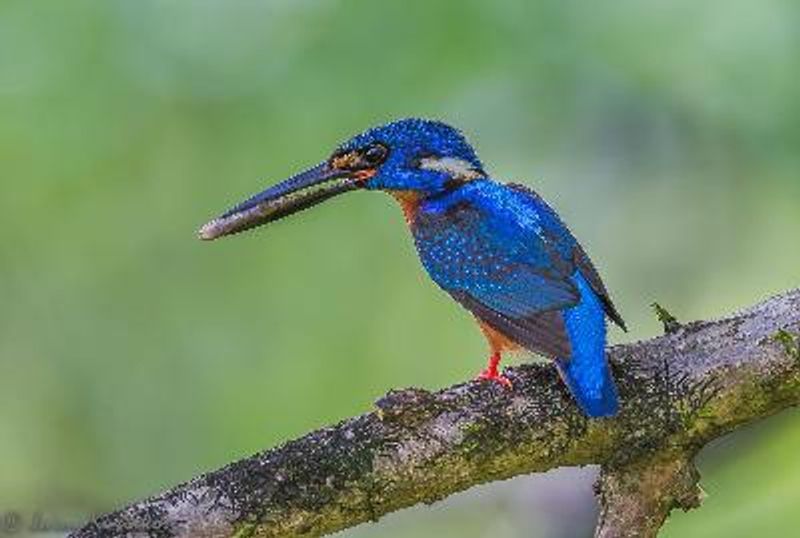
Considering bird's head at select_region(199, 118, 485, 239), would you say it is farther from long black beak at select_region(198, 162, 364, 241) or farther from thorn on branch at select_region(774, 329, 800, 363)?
thorn on branch at select_region(774, 329, 800, 363)

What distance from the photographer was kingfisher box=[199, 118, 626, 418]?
3865 mm

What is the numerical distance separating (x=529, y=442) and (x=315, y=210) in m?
2.33

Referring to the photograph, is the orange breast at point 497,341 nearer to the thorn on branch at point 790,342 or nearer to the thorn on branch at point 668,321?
the thorn on branch at point 668,321

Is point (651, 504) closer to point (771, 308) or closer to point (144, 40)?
point (771, 308)

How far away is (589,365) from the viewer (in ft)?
11.9

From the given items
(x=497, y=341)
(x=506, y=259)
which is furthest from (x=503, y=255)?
(x=497, y=341)

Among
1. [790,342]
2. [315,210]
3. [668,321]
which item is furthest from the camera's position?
[315,210]

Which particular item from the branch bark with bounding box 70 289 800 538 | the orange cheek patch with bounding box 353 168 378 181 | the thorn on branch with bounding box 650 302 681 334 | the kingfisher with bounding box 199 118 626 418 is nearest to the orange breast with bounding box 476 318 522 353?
the kingfisher with bounding box 199 118 626 418

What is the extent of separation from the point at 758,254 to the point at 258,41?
1.84m

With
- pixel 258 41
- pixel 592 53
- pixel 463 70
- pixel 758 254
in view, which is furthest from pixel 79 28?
pixel 758 254

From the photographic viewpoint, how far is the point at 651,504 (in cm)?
360

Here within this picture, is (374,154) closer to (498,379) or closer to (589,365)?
(498,379)

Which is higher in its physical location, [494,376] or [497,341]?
[497,341]

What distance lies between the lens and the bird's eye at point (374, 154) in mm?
4203
